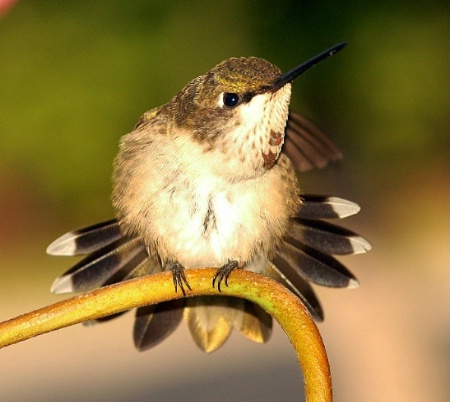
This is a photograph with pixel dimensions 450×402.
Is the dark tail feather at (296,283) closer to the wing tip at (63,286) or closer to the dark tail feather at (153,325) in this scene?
the dark tail feather at (153,325)

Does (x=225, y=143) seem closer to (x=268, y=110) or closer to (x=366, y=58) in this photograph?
(x=268, y=110)

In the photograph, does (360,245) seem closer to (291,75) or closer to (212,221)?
(212,221)

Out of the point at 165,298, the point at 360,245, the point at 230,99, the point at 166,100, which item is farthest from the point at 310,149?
the point at 166,100

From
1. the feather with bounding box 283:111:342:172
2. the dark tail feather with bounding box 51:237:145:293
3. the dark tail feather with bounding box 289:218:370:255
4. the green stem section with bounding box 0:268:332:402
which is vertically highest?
the feather with bounding box 283:111:342:172

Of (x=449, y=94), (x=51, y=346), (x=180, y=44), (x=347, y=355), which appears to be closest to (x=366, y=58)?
(x=449, y=94)

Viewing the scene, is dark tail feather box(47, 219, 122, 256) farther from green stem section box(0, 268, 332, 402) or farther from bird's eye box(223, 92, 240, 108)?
green stem section box(0, 268, 332, 402)

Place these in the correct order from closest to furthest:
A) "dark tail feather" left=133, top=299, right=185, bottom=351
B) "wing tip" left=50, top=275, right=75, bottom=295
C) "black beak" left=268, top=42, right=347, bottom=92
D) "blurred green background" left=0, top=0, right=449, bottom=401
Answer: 1. "black beak" left=268, top=42, right=347, bottom=92
2. "wing tip" left=50, top=275, right=75, bottom=295
3. "dark tail feather" left=133, top=299, right=185, bottom=351
4. "blurred green background" left=0, top=0, right=449, bottom=401

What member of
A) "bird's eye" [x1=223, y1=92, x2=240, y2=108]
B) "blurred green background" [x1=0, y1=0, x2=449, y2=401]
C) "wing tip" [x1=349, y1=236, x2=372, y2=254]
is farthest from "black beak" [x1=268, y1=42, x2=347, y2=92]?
"blurred green background" [x1=0, y1=0, x2=449, y2=401]
